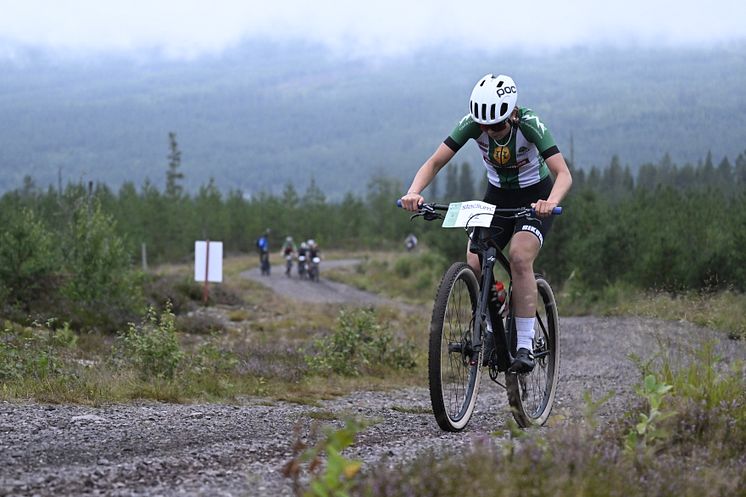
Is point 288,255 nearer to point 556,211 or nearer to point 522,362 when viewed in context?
point 522,362

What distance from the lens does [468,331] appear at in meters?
6.33

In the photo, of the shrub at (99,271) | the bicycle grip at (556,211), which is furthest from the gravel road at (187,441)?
the shrub at (99,271)

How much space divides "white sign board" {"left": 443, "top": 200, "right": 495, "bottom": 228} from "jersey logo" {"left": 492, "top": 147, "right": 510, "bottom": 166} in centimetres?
51

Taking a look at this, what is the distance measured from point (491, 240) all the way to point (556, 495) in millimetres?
2946

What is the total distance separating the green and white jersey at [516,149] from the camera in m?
6.38

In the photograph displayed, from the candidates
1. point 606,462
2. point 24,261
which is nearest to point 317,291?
point 24,261

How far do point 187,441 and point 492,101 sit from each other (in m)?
2.83

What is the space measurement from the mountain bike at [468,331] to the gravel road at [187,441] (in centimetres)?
25

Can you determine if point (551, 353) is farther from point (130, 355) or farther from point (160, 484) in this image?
point (130, 355)

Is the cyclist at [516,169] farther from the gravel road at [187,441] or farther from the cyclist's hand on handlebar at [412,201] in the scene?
the gravel road at [187,441]

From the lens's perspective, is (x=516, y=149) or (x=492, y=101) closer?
(x=492, y=101)

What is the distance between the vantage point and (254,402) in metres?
8.61

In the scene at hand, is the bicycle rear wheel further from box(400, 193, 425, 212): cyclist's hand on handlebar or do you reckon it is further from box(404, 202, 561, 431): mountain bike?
box(400, 193, 425, 212): cyclist's hand on handlebar

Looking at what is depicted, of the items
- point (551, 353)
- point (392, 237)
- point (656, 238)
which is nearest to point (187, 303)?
point (656, 238)
